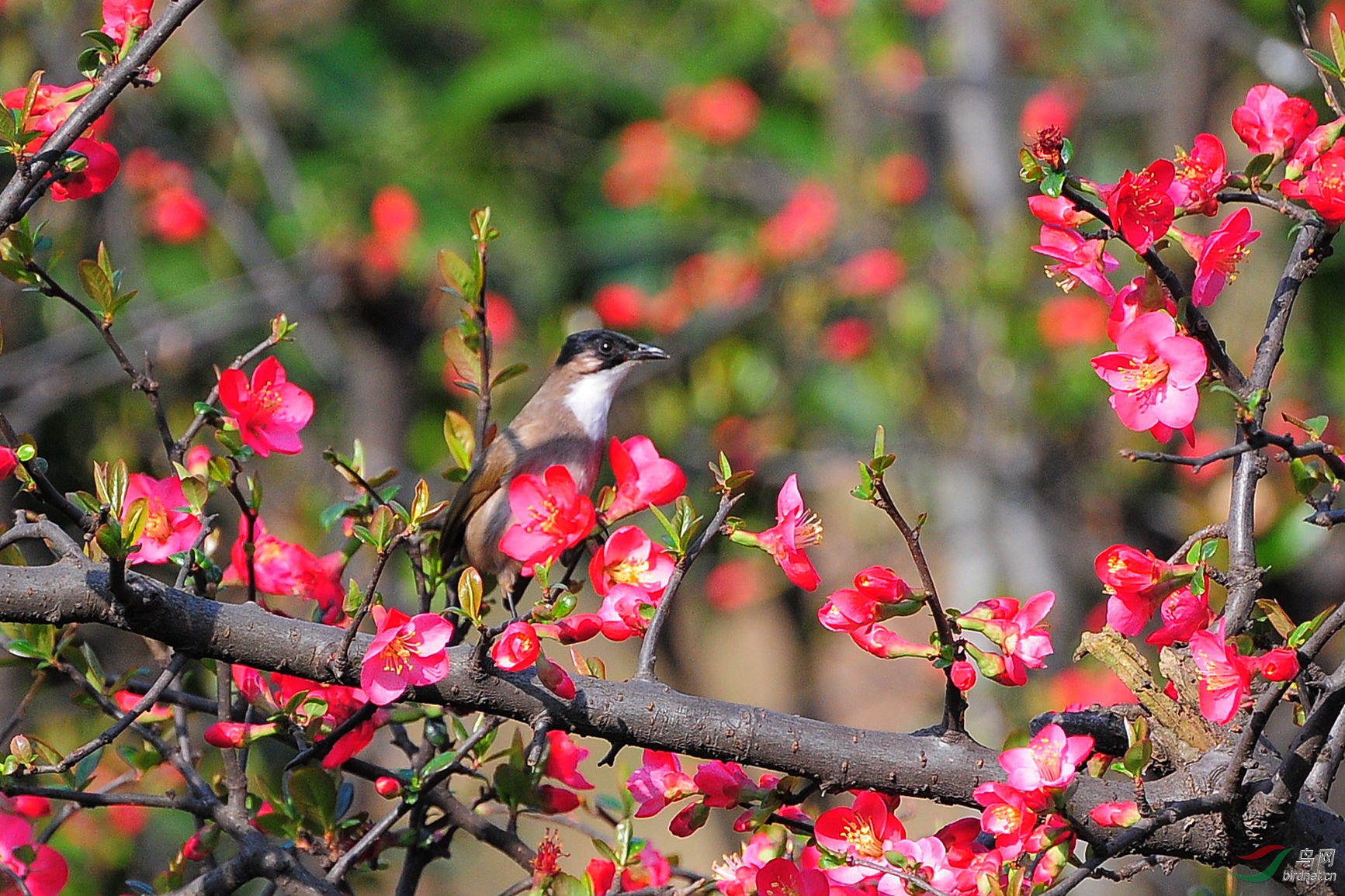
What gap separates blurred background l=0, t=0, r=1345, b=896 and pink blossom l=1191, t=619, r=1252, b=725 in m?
2.39

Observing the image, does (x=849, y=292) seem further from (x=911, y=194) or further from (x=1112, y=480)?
(x=1112, y=480)

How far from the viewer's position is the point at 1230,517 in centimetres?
164

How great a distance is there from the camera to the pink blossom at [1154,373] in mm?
1544

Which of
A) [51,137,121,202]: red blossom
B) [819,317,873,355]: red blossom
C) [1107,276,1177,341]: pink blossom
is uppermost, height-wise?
[51,137,121,202]: red blossom

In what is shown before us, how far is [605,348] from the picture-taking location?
3.86 meters

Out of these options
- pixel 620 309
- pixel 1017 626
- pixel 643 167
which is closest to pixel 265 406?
pixel 1017 626

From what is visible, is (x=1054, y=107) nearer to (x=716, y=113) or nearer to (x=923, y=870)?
(x=716, y=113)

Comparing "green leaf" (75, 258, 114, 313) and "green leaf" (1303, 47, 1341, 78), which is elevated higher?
"green leaf" (1303, 47, 1341, 78)

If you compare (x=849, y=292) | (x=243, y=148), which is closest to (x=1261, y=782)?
(x=849, y=292)

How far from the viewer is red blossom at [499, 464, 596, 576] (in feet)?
5.90

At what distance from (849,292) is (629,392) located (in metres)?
1.11

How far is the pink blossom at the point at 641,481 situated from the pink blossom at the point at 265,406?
456 mm

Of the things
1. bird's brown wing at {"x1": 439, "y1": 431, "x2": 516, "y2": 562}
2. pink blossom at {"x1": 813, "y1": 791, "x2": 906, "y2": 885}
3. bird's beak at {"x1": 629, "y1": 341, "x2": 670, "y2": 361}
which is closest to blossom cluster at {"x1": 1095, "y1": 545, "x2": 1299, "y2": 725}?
pink blossom at {"x1": 813, "y1": 791, "x2": 906, "y2": 885}

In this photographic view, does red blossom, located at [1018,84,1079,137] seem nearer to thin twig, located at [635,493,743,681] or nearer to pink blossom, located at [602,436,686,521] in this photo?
pink blossom, located at [602,436,686,521]
